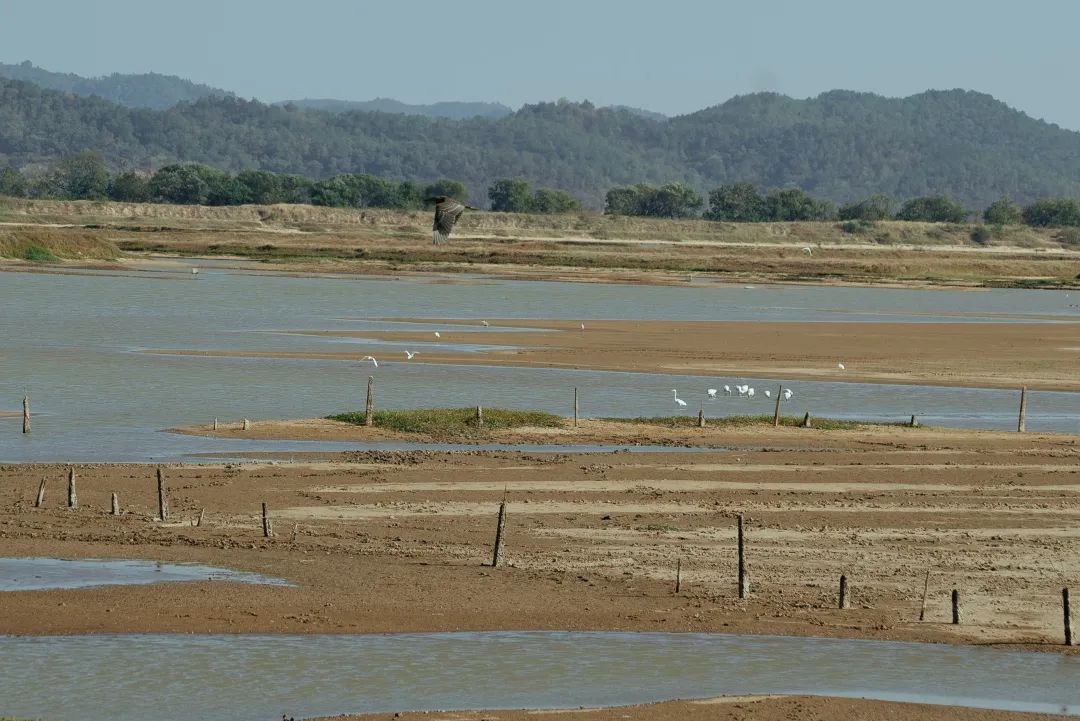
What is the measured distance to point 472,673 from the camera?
18344 millimetres

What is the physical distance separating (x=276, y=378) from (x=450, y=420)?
446 inches

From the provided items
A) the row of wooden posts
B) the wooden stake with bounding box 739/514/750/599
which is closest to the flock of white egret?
the row of wooden posts

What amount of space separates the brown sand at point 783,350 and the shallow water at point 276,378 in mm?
1712

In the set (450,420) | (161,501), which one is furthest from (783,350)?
(161,501)

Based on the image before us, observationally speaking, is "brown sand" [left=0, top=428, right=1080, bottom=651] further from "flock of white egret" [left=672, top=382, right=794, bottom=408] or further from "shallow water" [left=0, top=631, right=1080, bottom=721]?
"flock of white egret" [left=672, top=382, right=794, bottom=408]

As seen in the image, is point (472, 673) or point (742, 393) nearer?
point (472, 673)

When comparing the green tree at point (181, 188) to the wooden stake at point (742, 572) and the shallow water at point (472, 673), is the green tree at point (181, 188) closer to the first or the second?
the wooden stake at point (742, 572)

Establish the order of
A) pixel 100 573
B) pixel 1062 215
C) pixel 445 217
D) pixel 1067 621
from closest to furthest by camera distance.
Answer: pixel 1067 621 < pixel 100 573 < pixel 445 217 < pixel 1062 215

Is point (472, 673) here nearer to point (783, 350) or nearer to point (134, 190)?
point (783, 350)

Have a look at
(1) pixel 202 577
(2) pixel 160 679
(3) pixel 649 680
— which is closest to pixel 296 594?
(1) pixel 202 577

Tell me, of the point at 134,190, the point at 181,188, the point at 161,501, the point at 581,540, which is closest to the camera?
the point at 581,540

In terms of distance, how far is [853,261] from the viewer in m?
142

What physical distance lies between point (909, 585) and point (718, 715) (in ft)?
21.1

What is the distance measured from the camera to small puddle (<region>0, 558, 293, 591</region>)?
21266mm
